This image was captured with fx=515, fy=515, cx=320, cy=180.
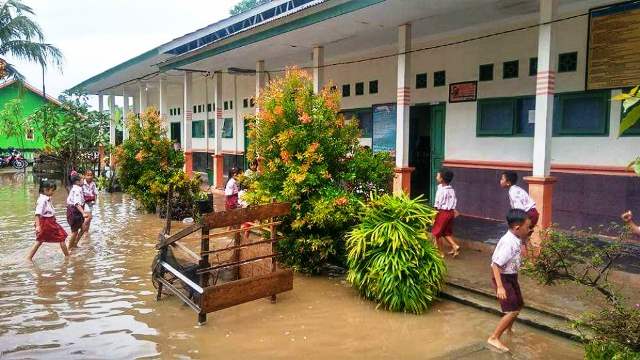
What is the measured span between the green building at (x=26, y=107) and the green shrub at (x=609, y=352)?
40436 millimetres

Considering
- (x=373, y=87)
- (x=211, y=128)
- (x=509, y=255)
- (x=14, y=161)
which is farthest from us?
(x=14, y=161)

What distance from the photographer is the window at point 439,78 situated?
35.7ft

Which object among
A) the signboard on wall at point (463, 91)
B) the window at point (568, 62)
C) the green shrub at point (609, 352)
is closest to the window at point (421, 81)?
the signboard on wall at point (463, 91)

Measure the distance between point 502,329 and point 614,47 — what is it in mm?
5286

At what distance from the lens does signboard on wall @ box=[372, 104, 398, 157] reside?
1206cm

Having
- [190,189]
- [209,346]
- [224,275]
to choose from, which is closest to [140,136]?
[190,189]

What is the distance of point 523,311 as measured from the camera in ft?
18.7

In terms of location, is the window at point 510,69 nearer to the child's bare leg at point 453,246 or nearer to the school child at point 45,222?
the child's bare leg at point 453,246

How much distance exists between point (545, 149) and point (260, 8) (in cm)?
923

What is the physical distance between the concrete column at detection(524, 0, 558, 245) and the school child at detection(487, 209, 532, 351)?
2403 mm

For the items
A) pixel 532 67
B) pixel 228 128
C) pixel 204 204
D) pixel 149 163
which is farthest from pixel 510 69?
pixel 228 128

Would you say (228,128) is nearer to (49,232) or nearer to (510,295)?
(49,232)

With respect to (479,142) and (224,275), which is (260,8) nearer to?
(479,142)

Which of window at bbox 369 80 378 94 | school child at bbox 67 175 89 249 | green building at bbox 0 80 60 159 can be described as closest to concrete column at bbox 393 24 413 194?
window at bbox 369 80 378 94
